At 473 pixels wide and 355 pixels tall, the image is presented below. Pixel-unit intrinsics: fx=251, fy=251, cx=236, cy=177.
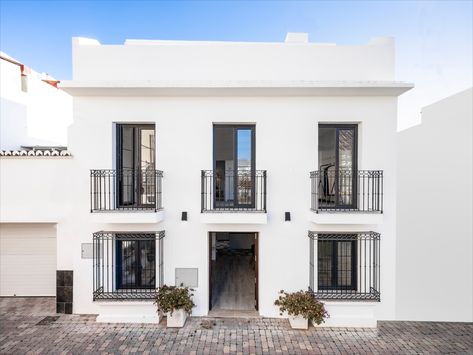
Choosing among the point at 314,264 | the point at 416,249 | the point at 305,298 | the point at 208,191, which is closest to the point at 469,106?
the point at 416,249

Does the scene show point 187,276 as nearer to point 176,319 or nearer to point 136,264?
point 176,319

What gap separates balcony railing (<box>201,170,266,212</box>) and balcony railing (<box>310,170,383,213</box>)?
142 centimetres

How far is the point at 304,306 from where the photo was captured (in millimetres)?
6109

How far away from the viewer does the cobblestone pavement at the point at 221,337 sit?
18.1 ft

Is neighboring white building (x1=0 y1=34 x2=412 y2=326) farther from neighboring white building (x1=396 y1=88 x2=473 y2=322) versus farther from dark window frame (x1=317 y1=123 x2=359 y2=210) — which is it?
neighboring white building (x1=396 y1=88 x2=473 y2=322)

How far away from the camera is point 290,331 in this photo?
6.19 metres

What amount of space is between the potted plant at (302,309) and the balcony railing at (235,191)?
2.32 meters

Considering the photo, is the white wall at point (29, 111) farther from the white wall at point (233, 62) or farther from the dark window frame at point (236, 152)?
the dark window frame at point (236, 152)

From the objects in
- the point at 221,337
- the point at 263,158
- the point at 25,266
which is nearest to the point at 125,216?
the point at 221,337

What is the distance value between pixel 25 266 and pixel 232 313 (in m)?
6.72

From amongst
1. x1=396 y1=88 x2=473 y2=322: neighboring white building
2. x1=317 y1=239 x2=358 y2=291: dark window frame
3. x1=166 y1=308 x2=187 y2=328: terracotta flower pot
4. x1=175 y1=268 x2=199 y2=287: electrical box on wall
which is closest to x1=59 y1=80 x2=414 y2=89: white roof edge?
x1=396 y1=88 x2=473 y2=322: neighboring white building

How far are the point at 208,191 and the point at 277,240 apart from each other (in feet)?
7.51

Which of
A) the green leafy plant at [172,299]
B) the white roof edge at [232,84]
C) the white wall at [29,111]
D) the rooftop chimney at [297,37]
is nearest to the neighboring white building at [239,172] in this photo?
the white roof edge at [232,84]

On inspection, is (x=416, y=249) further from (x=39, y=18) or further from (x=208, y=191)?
(x=39, y=18)
